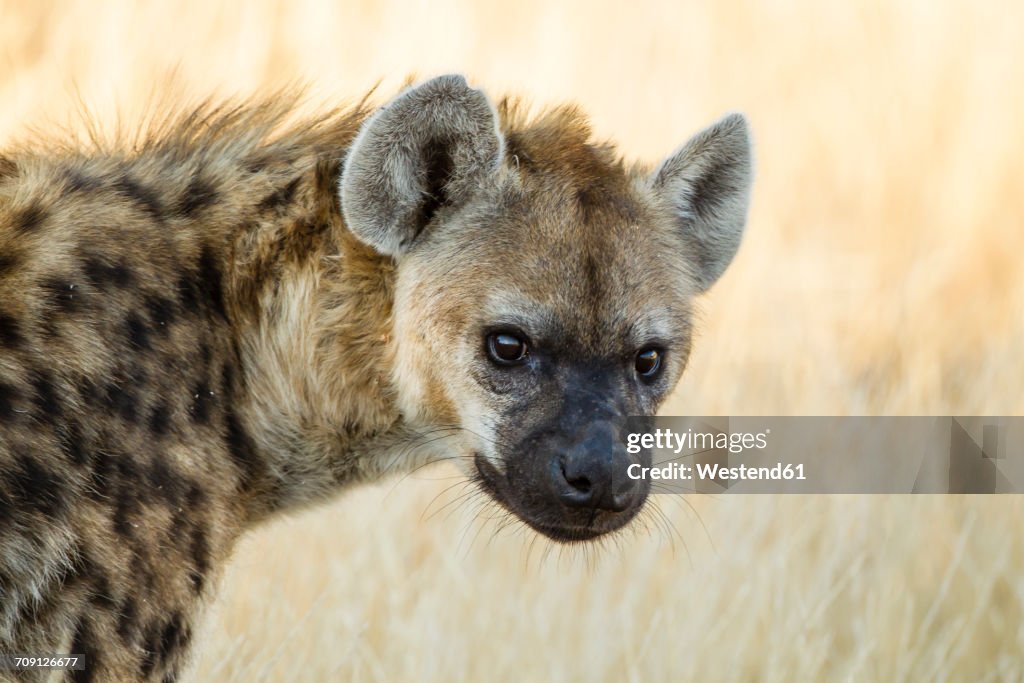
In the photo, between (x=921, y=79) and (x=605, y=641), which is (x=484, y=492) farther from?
(x=921, y=79)

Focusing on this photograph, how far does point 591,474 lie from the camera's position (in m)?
2.89

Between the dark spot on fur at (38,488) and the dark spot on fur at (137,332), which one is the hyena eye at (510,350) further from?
Answer: the dark spot on fur at (38,488)

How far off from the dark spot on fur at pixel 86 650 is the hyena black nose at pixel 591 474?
948 mm

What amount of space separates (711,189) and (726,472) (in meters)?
1.50

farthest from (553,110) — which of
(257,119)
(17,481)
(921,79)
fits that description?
(921,79)

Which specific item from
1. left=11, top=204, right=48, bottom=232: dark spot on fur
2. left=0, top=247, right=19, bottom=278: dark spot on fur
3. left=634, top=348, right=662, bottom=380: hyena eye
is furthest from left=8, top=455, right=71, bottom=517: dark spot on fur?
left=634, top=348, right=662, bottom=380: hyena eye

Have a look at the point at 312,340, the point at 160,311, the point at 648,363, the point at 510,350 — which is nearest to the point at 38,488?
the point at 160,311

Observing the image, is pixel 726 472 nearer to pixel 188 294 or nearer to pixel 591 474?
pixel 591 474

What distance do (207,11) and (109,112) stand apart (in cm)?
87

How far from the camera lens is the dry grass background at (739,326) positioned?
4.40 metres

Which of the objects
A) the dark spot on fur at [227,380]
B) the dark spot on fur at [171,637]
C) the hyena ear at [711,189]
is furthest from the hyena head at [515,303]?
the dark spot on fur at [171,637]

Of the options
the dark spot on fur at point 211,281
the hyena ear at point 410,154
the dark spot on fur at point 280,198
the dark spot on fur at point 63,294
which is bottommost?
the dark spot on fur at point 63,294

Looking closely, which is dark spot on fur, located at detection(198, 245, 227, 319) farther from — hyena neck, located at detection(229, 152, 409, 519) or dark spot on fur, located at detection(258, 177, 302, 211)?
dark spot on fur, located at detection(258, 177, 302, 211)

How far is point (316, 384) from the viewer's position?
Answer: 3.08 metres
